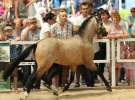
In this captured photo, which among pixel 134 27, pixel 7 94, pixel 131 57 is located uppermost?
pixel 134 27

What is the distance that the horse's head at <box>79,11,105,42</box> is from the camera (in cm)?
952

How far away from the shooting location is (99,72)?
9.66 meters

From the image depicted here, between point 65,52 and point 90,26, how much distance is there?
90 cm

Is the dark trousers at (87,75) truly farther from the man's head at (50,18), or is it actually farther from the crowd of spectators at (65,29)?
the man's head at (50,18)

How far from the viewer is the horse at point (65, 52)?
8.91 meters

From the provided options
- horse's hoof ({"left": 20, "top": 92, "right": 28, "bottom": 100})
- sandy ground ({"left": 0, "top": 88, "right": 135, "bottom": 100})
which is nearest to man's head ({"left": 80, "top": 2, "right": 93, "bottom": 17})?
sandy ground ({"left": 0, "top": 88, "right": 135, "bottom": 100})

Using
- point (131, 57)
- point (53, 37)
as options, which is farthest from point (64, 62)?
point (131, 57)

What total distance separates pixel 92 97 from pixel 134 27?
6.92 ft

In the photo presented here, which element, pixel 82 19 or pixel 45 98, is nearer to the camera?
pixel 45 98

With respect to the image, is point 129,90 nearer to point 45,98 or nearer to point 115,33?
point 115,33

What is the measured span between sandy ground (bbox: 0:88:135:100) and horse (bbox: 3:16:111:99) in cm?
24

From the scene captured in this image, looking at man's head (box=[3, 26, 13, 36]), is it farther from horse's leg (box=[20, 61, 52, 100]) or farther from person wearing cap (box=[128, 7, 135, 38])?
person wearing cap (box=[128, 7, 135, 38])

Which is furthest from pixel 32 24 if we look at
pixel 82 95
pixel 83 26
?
pixel 82 95

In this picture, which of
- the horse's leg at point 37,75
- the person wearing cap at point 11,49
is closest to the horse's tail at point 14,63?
the horse's leg at point 37,75
